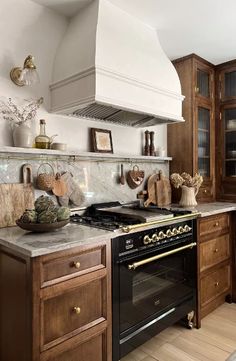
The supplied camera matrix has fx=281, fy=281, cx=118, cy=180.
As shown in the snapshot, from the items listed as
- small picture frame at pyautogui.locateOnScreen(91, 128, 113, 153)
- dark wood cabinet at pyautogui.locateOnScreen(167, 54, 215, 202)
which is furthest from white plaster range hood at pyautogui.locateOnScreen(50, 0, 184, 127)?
dark wood cabinet at pyautogui.locateOnScreen(167, 54, 215, 202)

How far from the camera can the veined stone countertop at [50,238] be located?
4.39ft

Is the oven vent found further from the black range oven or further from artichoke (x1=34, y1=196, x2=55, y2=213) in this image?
the black range oven

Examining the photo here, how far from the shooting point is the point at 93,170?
2.40 m

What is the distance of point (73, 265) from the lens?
1473 millimetres

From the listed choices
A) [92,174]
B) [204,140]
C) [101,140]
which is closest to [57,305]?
[92,174]

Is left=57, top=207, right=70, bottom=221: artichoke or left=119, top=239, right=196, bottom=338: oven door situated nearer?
left=57, top=207, right=70, bottom=221: artichoke

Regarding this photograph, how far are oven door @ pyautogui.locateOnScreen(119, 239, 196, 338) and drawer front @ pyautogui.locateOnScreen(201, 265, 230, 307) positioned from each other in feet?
0.61

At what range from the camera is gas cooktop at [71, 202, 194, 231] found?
1863 mm

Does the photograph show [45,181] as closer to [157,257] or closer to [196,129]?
[157,257]


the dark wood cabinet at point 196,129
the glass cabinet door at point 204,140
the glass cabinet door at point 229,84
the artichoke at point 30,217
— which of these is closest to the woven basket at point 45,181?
the artichoke at point 30,217

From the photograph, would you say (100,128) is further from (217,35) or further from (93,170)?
(217,35)

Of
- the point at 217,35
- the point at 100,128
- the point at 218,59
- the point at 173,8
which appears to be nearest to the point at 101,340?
the point at 100,128

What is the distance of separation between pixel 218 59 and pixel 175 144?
40.3 inches

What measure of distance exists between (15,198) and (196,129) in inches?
77.6
